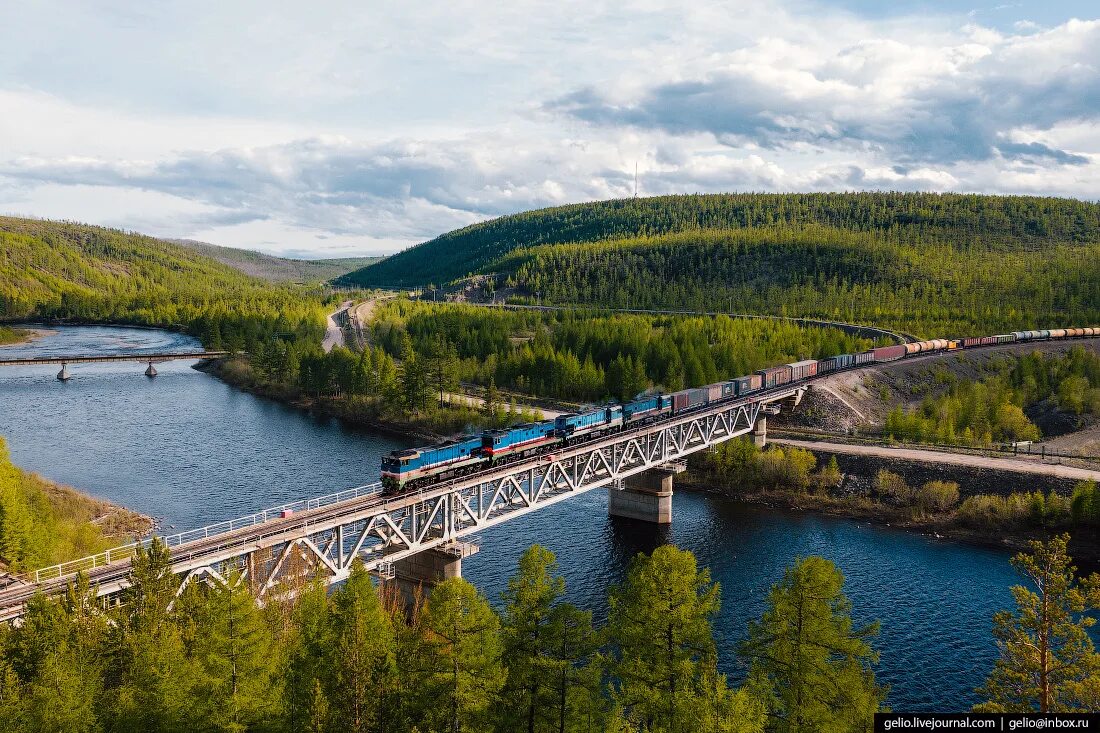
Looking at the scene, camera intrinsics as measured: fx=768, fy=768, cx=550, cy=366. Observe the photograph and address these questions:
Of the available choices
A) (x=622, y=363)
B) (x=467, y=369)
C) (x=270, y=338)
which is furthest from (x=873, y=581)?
(x=270, y=338)

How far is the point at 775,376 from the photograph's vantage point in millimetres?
108500

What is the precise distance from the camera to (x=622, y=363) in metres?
128

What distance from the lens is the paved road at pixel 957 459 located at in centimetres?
8356

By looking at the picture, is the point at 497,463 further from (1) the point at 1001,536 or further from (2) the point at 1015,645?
(1) the point at 1001,536

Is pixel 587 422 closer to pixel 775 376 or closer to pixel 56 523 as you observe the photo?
pixel 56 523

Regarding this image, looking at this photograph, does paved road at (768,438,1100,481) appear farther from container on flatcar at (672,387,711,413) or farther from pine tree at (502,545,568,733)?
pine tree at (502,545,568,733)

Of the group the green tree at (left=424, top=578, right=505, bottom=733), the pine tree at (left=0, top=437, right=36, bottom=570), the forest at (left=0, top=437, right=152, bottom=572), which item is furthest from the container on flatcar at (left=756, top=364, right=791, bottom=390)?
A: the pine tree at (left=0, top=437, right=36, bottom=570)

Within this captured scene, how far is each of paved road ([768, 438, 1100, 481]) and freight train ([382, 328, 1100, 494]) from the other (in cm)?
1132

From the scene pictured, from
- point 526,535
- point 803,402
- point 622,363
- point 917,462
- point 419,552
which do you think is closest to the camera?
point 419,552

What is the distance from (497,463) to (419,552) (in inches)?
401

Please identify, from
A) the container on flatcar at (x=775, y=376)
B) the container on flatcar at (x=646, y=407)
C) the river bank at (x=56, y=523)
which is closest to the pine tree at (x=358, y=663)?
the river bank at (x=56, y=523)

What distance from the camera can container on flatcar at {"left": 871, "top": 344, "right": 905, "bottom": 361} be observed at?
127938mm

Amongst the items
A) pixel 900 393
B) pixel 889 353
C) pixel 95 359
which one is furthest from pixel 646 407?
pixel 95 359

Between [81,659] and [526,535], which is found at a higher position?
[81,659]
